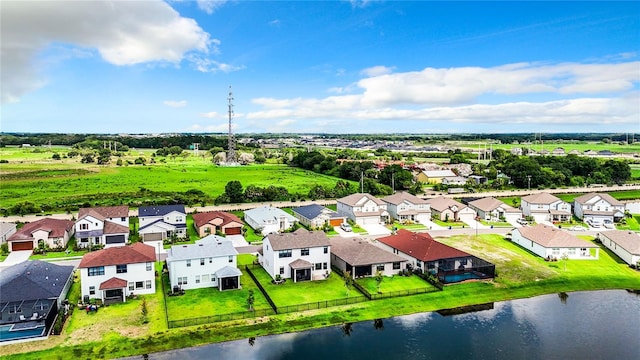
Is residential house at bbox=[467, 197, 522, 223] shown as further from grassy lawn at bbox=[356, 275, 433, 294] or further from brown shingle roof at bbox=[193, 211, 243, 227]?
brown shingle roof at bbox=[193, 211, 243, 227]

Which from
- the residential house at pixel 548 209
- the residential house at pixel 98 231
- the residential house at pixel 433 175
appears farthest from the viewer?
the residential house at pixel 433 175

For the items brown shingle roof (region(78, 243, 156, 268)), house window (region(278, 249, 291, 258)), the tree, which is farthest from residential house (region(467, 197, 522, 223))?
brown shingle roof (region(78, 243, 156, 268))

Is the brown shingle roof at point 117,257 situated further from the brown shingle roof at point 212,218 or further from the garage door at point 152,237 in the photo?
the brown shingle roof at point 212,218

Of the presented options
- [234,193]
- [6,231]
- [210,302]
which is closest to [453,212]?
[234,193]

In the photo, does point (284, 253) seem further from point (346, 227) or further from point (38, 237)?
point (38, 237)

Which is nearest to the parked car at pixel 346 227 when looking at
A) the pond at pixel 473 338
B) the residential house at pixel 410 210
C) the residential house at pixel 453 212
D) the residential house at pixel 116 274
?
the residential house at pixel 410 210

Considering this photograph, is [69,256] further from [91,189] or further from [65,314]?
[91,189]
